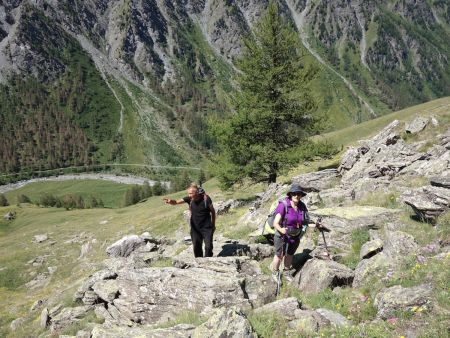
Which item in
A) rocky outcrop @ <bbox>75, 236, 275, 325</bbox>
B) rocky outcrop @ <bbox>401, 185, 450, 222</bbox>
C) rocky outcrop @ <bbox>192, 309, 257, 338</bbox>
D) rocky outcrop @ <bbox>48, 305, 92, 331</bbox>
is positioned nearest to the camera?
rocky outcrop @ <bbox>192, 309, 257, 338</bbox>

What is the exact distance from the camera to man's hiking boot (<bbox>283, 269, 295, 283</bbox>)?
40.8 feet

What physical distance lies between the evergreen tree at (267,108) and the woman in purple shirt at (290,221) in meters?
17.4

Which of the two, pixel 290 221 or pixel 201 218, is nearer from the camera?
pixel 290 221

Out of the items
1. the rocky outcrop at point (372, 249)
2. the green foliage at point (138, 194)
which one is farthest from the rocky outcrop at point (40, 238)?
the green foliage at point (138, 194)

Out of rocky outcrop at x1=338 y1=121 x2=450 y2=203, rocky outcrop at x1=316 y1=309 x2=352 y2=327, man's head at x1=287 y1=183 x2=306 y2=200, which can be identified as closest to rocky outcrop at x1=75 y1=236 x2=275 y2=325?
rocky outcrop at x1=316 y1=309 x2=352 y2=327

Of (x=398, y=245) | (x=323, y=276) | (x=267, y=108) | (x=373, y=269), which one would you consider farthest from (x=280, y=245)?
(x=267, y=108)

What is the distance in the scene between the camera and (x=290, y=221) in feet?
38.9

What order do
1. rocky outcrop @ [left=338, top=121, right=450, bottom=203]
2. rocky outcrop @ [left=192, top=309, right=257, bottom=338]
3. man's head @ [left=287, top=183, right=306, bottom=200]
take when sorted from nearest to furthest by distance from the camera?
rocky outcrop @ [left=192, top=309, right=257, bottom=338] → man's head @ [left=287, top=183, right=306, bottom=200] → rocky outcrop @ [left=338, top=121, right=450, bottom=203]

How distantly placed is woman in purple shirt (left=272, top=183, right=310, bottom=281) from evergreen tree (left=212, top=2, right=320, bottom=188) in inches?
686

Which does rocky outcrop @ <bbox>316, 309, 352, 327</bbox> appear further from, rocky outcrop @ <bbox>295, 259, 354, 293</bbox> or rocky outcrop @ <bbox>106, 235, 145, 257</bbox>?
rocky outcrop @ <bbox>106, 235, 145, 257</bbox>

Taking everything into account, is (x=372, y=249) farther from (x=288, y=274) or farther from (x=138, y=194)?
(x=138, y=194)

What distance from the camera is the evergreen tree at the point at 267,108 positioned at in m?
30.0

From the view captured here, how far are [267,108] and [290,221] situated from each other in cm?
1893

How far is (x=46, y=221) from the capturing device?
Answer: 88.0 m
